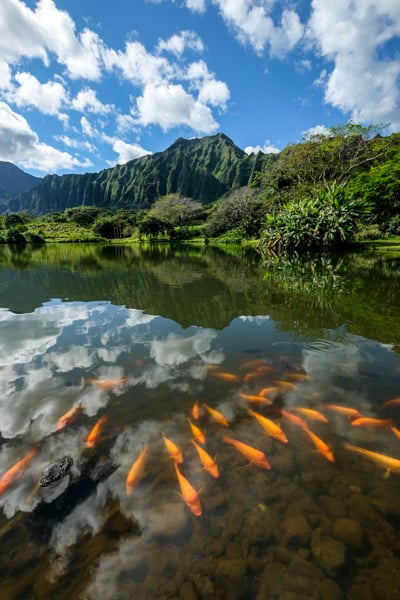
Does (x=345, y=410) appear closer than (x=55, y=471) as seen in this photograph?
No

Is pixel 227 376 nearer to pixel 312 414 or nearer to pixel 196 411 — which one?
pixel 196 411

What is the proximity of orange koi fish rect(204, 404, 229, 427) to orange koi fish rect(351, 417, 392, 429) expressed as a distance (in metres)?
1.81

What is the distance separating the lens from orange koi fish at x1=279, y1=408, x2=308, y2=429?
13.4ft

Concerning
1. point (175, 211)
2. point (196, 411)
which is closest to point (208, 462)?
point (196, 411)

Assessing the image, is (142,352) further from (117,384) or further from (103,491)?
(103,491)

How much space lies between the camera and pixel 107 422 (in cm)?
423

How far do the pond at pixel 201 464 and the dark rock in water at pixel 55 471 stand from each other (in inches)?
0.6

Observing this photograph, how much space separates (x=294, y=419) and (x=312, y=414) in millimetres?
309

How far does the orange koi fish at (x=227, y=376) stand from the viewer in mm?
5297

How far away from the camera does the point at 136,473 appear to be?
3334 millimetres

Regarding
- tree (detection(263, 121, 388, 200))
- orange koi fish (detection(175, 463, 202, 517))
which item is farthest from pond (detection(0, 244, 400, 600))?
tree (detection(263, 121, 388, 200))

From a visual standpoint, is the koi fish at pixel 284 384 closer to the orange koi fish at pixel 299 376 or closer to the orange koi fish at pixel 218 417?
the orange koi fish at pixel 299 376

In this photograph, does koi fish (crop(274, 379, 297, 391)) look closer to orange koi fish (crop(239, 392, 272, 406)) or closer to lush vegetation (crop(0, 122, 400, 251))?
orange koi fish (crop(239, 392, 272, 406))

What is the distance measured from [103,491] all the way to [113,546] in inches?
23.4
